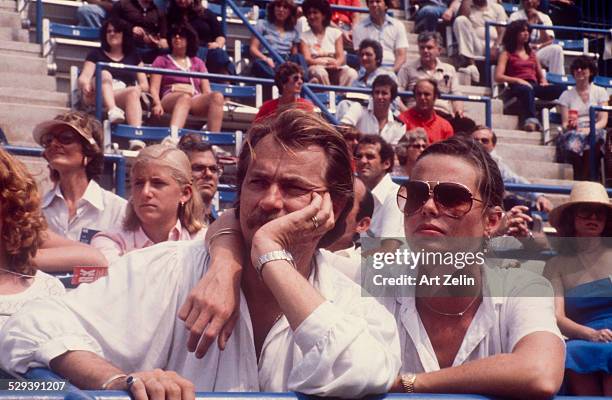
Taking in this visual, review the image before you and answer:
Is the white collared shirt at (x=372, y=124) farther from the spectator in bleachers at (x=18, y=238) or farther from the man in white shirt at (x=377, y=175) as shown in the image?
the spectator in bleachers at (x=18, y=238)

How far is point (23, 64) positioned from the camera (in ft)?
27.8

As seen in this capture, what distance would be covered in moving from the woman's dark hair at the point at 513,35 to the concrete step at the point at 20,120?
4.82m

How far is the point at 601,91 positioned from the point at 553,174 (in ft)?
4.32

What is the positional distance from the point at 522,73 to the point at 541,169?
4.81 ft

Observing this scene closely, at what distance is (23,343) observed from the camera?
223cm

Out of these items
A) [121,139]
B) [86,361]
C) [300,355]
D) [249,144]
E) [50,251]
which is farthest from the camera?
[121,139]

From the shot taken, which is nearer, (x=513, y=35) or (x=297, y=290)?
(x=297, y=290)

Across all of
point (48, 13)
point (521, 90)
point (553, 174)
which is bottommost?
point (553, 174)

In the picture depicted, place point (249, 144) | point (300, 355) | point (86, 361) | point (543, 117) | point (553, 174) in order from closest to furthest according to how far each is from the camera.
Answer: point (86, 361) < point (300, 355) < point (249, 144) < point (553, 174) < point (543, 117)

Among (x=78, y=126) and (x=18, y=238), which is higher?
(x=78, y=126)

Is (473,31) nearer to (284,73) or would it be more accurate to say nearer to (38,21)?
(284,73)

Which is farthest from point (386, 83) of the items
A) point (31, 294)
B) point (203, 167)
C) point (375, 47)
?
point (31, 294)

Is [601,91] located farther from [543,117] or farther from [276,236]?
[276,236]

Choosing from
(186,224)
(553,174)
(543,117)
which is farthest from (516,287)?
(543,117)
